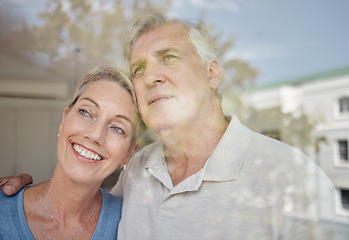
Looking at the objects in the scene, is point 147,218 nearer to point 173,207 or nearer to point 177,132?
point 173,207

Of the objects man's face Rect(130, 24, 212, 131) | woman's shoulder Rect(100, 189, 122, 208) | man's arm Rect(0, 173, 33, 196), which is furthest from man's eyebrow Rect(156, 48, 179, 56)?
man's arm Rect(0, 173, 33, 196)

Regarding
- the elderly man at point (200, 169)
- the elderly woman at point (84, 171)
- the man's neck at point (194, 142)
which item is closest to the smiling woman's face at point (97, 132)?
the elderly woman at point (84, 171)

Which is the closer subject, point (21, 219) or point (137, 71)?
point (21, 219)

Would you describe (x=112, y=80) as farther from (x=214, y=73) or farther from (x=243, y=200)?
(x=243, y=200)

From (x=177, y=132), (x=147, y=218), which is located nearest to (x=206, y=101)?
(x=177, y=132)

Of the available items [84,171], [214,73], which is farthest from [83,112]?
[214,73]

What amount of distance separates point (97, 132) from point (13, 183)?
45cm

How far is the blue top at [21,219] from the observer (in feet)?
3.71

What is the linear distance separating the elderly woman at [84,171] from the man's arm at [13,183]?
2cm

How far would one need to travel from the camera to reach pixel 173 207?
45.7 inches

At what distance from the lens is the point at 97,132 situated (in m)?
1.21

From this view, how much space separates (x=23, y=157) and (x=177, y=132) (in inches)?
38.1

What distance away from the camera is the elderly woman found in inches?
46.6

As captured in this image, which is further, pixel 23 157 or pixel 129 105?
pixel 23 157
